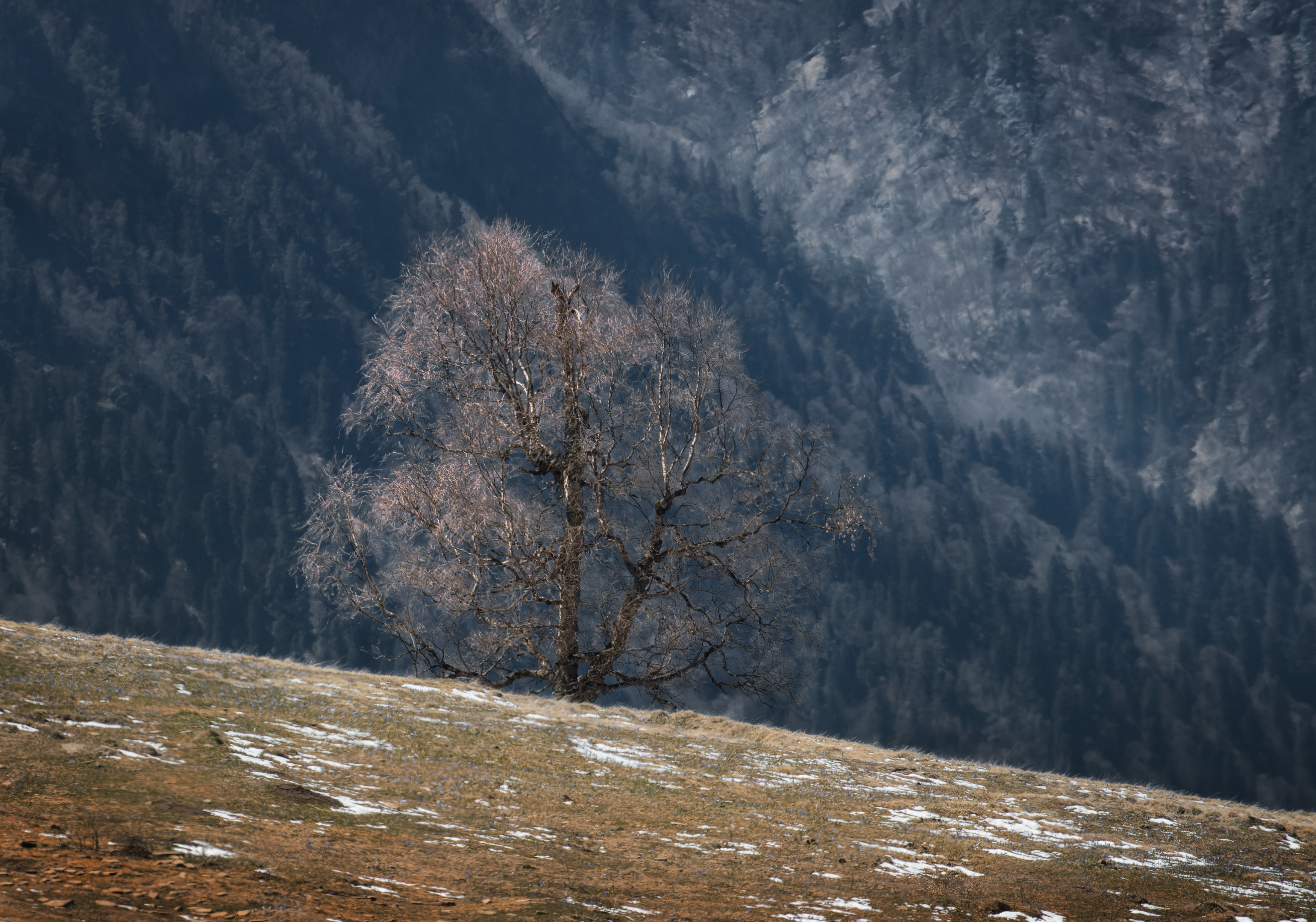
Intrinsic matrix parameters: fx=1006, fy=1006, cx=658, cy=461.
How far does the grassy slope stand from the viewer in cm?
686

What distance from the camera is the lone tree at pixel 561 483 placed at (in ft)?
78.0

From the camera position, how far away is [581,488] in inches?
962

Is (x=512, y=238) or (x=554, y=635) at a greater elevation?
(x=512, y=238)

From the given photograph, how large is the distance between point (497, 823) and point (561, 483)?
50.4 ft

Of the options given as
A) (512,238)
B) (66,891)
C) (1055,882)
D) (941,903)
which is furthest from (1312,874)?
(512,238)

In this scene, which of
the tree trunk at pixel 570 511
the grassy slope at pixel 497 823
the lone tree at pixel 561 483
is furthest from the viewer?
the lone tree at pixel 561 483

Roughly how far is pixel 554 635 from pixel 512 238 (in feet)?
Answer: 32.4

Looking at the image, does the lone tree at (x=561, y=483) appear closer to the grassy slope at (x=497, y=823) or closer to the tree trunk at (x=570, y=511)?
the tree trunk at (x=570, y=511)

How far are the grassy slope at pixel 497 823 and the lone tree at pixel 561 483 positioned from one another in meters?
6.55

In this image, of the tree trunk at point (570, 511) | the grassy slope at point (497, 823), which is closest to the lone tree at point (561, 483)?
the tree trunk at point (570, 511)

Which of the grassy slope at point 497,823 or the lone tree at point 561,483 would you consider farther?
the lone tree at point 561,483

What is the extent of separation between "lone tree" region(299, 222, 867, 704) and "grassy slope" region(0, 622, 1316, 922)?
6550mm

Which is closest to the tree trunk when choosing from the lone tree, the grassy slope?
the lone tree

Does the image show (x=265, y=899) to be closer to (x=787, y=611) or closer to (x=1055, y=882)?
(x=1055, y=882)
